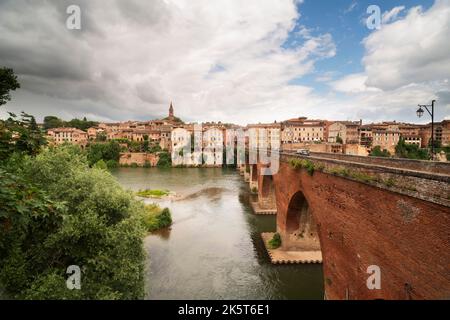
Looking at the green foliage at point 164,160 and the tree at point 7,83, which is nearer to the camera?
the tree at point 7,83

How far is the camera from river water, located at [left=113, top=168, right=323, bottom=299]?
15.3 metres

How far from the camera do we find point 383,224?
25.2ft

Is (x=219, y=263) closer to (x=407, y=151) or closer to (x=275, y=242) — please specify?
(x=275, y=242)

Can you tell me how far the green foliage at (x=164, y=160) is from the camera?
75387mm

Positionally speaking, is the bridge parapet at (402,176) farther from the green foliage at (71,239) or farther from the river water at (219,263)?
the green foliage at (71,239)

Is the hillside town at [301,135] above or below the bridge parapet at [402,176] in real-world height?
above

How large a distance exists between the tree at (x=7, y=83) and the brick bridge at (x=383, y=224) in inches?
415

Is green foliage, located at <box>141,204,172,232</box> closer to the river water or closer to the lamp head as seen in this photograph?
the river water

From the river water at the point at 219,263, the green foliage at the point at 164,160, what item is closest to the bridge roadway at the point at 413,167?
the river water at the point at 219,263

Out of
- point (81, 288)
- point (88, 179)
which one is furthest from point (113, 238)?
point (88, 179)

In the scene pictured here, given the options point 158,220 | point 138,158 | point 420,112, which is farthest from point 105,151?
point 420,112

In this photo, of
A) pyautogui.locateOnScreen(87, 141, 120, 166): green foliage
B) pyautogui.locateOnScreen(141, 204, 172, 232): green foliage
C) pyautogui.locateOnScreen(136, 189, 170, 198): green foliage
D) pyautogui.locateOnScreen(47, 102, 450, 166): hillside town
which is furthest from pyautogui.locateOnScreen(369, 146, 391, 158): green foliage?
pyautogui.locateOnScreen(87, 141, 120, 166): green foliage

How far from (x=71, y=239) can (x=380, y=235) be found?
32.3ft
